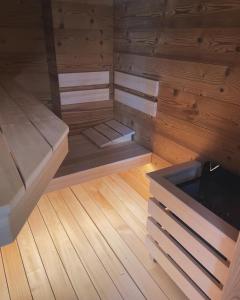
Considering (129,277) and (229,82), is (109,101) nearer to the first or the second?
(229,82)

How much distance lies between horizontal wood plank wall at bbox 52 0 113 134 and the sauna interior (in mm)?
11

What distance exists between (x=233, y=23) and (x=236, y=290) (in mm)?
1180

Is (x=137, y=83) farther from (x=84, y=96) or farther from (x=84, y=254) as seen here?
(x=84, y=254)

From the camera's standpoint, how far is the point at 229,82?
1.32 metres

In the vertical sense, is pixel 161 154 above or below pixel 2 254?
above

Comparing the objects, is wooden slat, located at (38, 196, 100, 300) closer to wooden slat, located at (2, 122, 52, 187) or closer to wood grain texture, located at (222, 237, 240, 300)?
wood grain texture, located at (222, 237, 240, 300)

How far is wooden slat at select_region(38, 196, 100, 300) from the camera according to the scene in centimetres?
136

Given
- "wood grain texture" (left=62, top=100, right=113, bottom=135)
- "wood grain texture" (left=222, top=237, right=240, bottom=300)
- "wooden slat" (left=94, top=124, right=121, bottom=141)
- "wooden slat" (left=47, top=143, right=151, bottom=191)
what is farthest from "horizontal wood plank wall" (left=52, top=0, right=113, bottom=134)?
"wood grain texture" (left=222, top=237, right=240, bottom=300)

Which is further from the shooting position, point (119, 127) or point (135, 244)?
point (119, 127)

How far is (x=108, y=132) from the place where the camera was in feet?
7.48

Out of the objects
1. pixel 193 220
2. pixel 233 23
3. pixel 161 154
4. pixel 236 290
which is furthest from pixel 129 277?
pixel 233 23

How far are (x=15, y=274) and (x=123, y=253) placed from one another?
646 mm

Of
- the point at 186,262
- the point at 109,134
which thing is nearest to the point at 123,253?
the point at 186,262

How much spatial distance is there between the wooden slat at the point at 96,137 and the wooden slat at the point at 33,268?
2.87 ft
